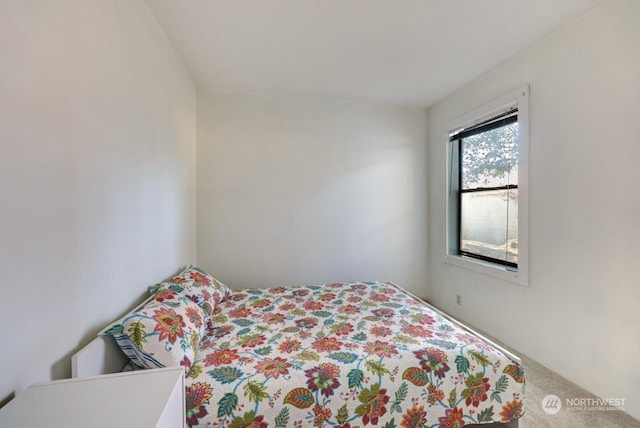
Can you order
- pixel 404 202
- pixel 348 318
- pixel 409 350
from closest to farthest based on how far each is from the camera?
pixel 409 350 < pixel 348 318 < pixel 404 202

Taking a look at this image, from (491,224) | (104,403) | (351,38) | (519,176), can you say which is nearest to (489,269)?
(491,224)

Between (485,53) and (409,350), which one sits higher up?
(485,53)

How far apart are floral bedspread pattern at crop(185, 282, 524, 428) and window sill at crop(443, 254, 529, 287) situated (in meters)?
1.01

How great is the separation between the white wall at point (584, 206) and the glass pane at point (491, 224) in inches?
8.8

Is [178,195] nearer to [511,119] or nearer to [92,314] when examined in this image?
[92,314]

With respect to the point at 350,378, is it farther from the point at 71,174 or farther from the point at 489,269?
the point at 489,269

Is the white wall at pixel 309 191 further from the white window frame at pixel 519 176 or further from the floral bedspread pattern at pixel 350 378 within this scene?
the floral bedspread pattern at pixel 350 378

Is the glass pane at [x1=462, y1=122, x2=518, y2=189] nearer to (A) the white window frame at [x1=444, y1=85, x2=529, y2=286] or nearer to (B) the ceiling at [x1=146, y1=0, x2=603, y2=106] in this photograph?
(A) the white window frame at [x1=444, y1=85, x2=529, y2=286]

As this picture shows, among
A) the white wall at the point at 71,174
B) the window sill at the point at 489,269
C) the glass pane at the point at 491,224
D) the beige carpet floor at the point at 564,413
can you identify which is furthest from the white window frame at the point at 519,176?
the white wall at the point at 71,174

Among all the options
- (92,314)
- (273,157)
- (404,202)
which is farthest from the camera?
(404,202)

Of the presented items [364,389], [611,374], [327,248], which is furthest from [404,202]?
[364,389]

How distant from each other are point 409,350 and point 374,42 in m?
2.14

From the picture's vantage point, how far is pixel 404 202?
11.0ft

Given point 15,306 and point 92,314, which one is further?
point 92,314
